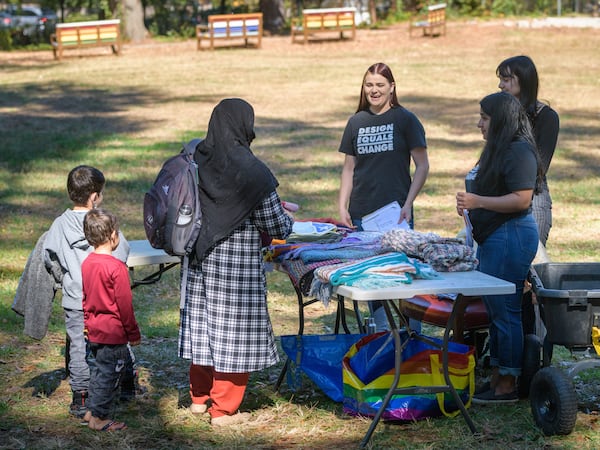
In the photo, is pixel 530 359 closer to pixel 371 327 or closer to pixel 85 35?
pixel 371 327

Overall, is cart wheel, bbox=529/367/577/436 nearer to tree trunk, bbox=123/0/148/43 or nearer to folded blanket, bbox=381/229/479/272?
folded blanket, bbox=381/229/479/272

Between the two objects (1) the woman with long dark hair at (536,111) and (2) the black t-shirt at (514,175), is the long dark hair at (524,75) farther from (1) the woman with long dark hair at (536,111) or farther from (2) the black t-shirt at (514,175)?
(2) the black t-shirt at (514,175)

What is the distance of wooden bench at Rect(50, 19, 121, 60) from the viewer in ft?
95.0

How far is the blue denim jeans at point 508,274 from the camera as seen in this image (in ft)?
16.8

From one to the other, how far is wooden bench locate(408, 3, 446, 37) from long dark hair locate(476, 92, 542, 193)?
26142mm

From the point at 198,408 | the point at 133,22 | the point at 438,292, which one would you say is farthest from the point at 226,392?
the point at 133,22

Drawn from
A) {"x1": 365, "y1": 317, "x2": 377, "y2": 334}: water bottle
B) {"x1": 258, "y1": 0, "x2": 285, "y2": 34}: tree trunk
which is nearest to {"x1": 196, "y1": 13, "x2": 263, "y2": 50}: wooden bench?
{"x1": 258, "y1": 0, "x2": 285, "y2": 34}: tree trunk

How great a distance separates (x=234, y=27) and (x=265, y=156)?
1592 cm

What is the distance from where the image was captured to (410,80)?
22906 millimetres

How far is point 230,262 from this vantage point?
498 centimetres

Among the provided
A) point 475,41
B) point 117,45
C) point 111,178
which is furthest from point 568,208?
point 117,45

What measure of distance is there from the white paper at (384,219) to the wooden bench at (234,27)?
961 inches

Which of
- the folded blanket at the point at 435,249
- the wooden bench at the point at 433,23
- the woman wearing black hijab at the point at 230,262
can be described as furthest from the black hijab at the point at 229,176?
the wooden bench at the point at 433,23

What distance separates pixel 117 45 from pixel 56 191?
59.2 ft
